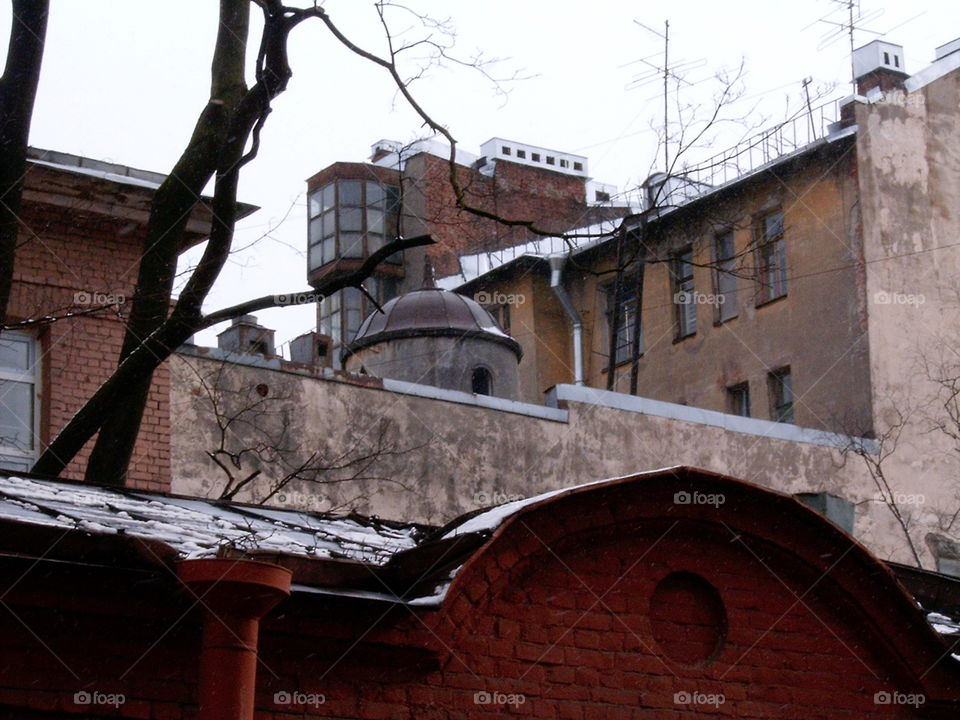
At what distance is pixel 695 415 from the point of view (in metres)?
26.3

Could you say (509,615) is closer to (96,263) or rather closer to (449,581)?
(449,581)

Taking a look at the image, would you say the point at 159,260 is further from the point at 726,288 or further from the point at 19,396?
→ the point at 726,288

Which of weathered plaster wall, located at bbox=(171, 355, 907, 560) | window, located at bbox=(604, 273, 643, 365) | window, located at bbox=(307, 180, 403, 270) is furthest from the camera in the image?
window, located at bbox=(307, 180, 403, 270)

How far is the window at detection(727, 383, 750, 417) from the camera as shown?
31.7 meters

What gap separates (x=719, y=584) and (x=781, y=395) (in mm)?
21551

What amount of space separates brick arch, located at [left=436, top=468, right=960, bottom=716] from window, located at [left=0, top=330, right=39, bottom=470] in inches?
309

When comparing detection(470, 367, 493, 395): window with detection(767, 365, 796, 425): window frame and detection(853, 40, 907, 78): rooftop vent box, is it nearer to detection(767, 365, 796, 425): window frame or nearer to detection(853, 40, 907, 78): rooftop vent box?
detection(767, 365, 796, 425): window frame

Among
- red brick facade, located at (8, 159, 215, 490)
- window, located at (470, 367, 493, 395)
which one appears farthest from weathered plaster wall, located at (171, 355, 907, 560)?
window, located at (470, 367, 493, 395)

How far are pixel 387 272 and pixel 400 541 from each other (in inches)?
1188

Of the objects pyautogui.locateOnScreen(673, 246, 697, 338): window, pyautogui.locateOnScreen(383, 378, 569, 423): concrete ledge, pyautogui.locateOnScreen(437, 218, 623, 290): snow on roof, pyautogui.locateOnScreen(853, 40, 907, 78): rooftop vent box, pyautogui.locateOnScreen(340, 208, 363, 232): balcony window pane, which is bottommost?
pyautogui.locateOnScreen(383, 378, 569, 423): concrete ledge

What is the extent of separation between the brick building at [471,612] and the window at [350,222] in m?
28.6

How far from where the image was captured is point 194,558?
23.8 ft

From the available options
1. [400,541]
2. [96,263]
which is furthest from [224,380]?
[400,541]

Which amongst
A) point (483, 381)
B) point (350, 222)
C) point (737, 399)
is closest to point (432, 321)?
point (483, 381)
